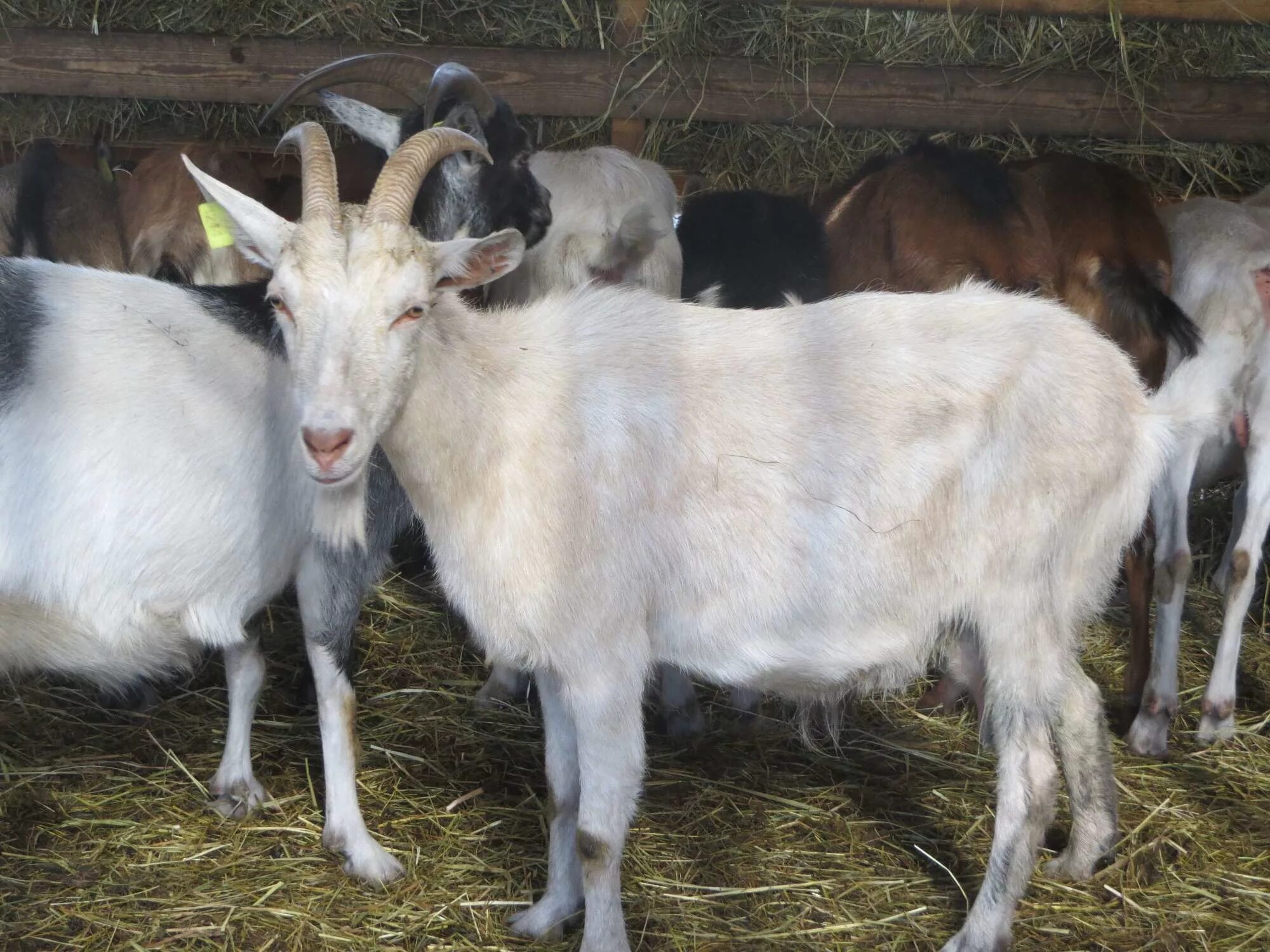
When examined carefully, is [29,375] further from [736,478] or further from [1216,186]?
[1216,186]

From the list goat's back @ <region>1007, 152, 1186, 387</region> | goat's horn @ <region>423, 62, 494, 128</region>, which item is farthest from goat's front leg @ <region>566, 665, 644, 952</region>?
goat's back @ <region>1007, 152, 1186, 387</region>

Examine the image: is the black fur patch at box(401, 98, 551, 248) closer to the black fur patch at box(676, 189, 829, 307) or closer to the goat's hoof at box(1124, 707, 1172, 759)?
the black fur patch at box(676, 189, 829, 307)

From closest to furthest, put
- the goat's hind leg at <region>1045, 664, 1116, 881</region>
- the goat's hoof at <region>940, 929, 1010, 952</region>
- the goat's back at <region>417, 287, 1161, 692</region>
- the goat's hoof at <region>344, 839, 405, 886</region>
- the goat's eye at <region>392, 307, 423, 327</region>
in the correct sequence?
the goat's eye at <region>392, 307, 423, 327</region> < the goat's back at <region>417, 287, 1161, 692</region> < the goat's hoof at <region>940, 929, 1010, 952</region> < the goat's hind leg at <region>1045, 664, 1116, 881</region> < the goat's hoof at <region>344, 839, 405, 886</region>

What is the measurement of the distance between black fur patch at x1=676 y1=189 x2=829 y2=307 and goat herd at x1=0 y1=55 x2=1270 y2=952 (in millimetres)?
1642

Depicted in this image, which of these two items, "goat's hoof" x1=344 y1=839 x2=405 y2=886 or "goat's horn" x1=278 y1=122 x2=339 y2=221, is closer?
"goat's horn" x1=278 y1=122 x2=339 y2=221

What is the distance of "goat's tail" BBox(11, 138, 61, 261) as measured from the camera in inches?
199

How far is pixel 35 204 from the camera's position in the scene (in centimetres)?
509

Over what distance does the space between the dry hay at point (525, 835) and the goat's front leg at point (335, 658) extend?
148 millimetres

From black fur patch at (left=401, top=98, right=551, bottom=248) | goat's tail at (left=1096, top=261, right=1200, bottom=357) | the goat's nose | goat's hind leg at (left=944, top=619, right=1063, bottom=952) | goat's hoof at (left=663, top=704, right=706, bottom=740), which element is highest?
black fur patch at (left=401, top=98, right=551, bottom=248)

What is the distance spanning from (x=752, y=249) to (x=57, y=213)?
294 centimetres

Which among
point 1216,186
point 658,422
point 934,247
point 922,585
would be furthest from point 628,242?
point 1216,186

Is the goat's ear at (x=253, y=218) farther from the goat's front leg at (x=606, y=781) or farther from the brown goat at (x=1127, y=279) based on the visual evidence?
the brown goat at (x=1127, y=279)

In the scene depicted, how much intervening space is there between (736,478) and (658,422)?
0.25 meters


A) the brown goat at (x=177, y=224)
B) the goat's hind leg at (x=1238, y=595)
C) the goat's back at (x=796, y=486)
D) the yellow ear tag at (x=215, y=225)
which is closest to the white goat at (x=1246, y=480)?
the goat's hind leg at (x=1238, y=595)
